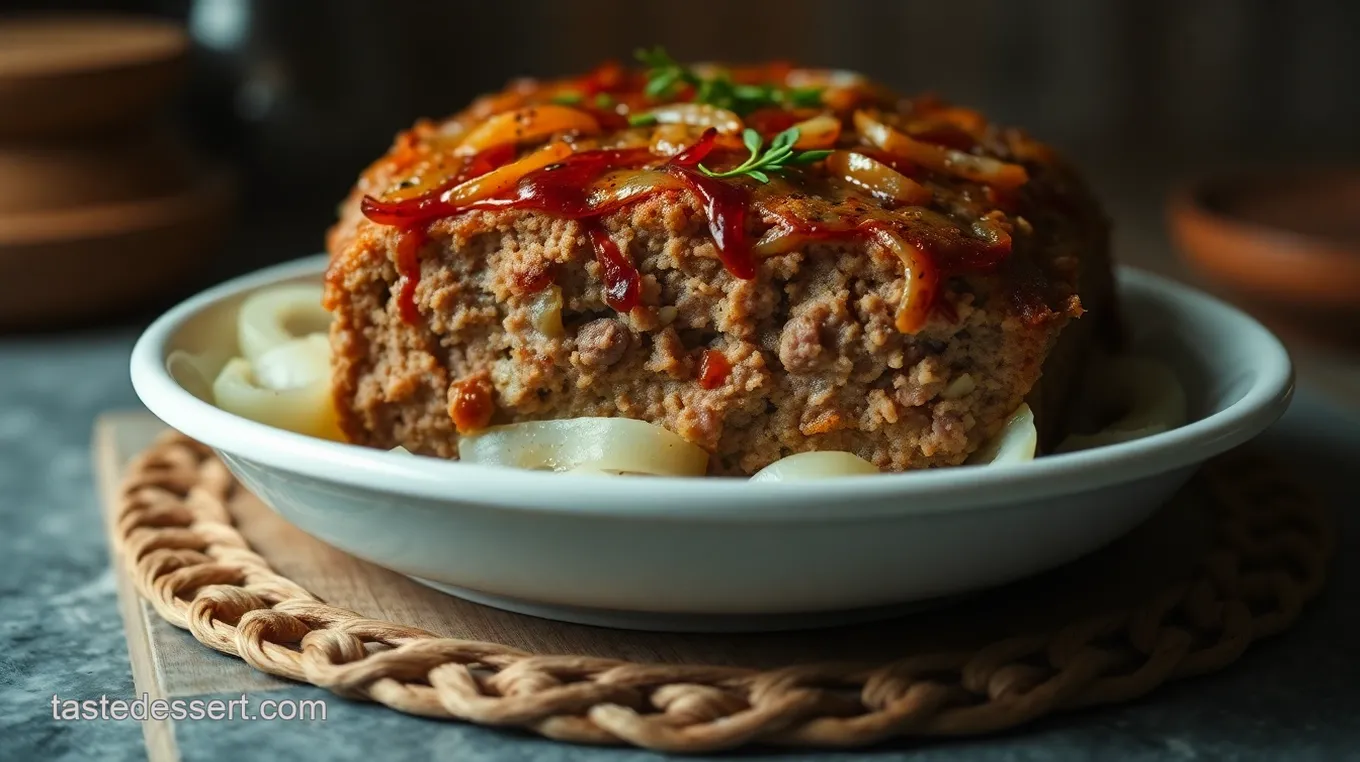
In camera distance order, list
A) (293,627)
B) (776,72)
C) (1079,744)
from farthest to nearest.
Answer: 1. (776,72)
2. (293,627)
3. (1079,744)

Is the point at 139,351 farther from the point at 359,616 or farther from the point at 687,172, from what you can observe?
the point at 687,172

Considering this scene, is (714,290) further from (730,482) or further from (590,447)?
(730,482)

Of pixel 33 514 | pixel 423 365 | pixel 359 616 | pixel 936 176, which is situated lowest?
pixel 33 514

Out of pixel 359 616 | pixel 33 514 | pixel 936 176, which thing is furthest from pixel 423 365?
pixel 33 514

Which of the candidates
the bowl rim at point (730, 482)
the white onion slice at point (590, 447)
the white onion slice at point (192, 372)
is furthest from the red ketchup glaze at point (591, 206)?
the white onion slice at point (192, 372)

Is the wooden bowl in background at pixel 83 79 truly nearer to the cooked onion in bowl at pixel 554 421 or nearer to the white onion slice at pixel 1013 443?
the cooked onion in bowl at pixel 554 421

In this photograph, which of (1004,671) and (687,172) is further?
(687,172)

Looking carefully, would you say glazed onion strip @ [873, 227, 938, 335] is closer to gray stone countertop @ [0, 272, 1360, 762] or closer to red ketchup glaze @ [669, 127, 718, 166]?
red ketchup glaze @ [669, 127, 718, 166]
